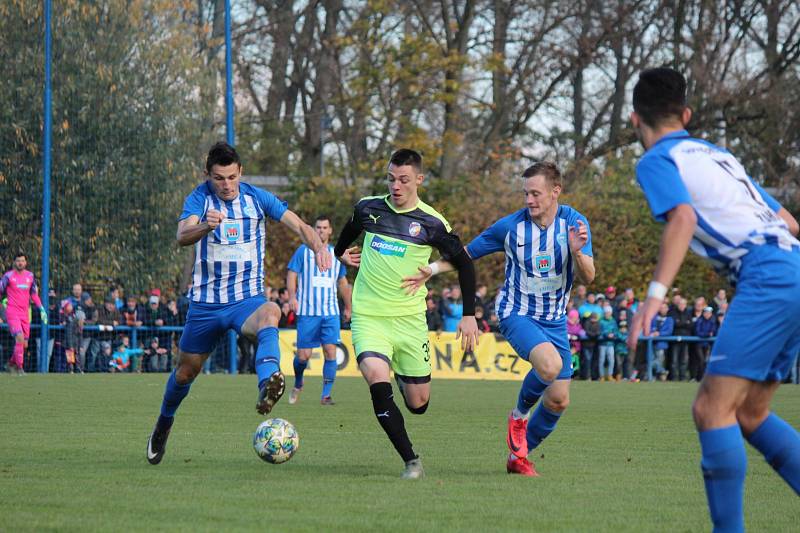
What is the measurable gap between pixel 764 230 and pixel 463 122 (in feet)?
113

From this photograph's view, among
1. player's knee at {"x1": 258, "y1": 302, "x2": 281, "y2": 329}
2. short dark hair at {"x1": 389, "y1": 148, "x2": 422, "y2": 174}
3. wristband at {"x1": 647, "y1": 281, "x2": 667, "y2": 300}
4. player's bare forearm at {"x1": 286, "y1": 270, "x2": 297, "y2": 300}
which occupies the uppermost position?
short dark hair at {"x1": 389, "y1": 148, "x2": 422, "y2": 174}

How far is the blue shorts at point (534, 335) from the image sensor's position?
28.7ft

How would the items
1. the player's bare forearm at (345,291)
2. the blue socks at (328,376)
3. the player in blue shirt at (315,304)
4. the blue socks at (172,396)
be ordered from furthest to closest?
the player in blue shirt at (315,304) → the blue socks at (328,376) → the player's bare forearm at (345,291) → the blue socks at (172,396)

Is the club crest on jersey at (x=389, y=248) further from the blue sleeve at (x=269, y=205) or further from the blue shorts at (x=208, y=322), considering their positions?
the blue shorts at (x=208, y=322)

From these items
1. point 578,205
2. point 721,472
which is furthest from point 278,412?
point 578,205

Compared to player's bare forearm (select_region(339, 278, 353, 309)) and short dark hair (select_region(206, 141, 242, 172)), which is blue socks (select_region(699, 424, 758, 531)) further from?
player's bare forearm (select_region(339, 278, 353, 309))

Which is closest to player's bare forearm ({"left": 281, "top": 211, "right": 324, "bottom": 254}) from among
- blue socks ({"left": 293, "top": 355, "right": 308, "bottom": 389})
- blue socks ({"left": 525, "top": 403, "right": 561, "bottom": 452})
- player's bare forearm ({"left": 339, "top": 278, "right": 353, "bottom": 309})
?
blue socks ({"left": 525, "top": 403, "right": 561, "bottom": 452})

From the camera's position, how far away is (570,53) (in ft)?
119

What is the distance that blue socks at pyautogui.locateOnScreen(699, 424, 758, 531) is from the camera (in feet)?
17.2

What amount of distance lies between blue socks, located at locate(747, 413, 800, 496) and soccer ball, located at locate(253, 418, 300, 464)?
3.60 m

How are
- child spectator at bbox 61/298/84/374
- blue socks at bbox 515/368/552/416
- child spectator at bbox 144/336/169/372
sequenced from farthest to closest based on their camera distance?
child spectator at bbox 144/336/169/372 → child spectator at bbox 61/298/84/374 → blue socks at bbox 515/368/552/416

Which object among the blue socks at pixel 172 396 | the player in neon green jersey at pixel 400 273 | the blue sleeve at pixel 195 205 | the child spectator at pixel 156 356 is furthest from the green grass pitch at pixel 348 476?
the child spectator at pixel 156 356

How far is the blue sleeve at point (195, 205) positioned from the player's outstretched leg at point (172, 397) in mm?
1010

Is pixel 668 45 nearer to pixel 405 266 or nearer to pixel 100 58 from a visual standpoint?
pixel 100 58
